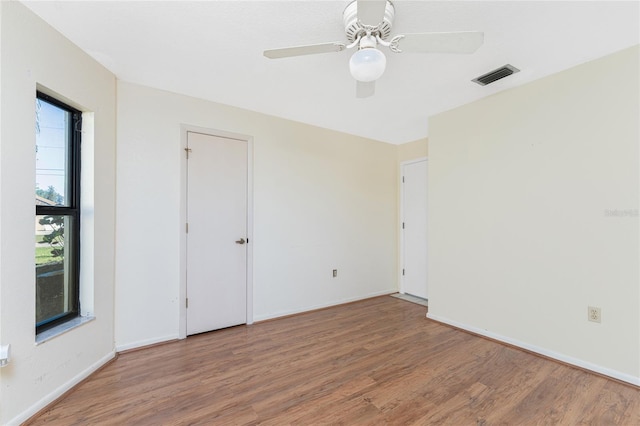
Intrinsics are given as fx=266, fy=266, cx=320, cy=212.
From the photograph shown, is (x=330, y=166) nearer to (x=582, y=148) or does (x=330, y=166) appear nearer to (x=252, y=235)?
(x=252, y=235)

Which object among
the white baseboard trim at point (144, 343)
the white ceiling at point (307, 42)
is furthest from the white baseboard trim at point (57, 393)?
the white ceiling at point (307, 42)

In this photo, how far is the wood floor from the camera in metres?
1.65

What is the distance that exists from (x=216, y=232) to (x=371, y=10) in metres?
2.46

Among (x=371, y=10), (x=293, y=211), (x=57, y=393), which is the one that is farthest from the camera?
(x=293, y=211)

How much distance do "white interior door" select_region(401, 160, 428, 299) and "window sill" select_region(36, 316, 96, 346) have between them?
393 centimetres

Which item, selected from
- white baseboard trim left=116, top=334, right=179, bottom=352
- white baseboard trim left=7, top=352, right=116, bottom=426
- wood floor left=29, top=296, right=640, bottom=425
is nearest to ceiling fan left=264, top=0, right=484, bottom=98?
wood floor left=29, top=296, right=640, bottom=425

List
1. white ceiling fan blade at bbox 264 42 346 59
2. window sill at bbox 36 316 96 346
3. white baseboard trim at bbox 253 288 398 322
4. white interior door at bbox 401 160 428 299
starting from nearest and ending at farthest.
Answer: white ceiling fan blade at bbox 264 42 346 59, window sill at bbox 36 316 96 346, white baseboard trim at bbox 253 288 398 322, white interior door at bbox 401 160 428 299

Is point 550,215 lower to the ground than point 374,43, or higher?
lower

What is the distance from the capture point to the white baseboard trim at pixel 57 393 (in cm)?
155

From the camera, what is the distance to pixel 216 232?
9.60 ft

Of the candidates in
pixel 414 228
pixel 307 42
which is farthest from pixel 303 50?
pixel 414 228

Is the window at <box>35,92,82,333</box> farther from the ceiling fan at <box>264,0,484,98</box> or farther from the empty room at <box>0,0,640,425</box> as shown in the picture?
the ceiling fan at <box>264,0,484,98</box>

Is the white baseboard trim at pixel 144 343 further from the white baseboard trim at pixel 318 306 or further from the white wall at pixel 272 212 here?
the white baseboard trim at pixel 318 306

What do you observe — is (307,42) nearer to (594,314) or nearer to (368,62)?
(368,62)
